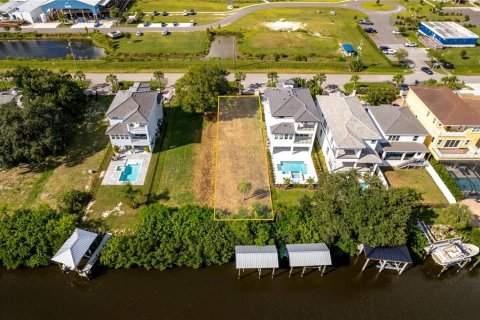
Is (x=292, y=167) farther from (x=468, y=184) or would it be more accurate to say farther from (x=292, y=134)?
(x=468, y=184)

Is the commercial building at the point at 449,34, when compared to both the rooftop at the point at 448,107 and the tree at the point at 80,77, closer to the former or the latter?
the rooftop at the point at 448,107

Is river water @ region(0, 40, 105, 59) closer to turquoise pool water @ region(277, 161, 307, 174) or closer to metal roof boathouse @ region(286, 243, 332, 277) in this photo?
turquoise pool water @ region(277, 161, 307, 174)

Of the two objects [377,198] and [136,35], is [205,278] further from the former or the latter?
[136,35]

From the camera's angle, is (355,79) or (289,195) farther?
(355,79)

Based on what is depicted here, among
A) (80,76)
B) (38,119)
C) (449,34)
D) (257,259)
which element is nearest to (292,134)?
(257,259)

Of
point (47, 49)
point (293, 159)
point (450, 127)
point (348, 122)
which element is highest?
point (348, 122)

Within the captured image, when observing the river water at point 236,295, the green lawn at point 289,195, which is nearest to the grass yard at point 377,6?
the green lawn at point 289,195

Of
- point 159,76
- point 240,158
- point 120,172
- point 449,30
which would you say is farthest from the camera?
Result: point 449,30
